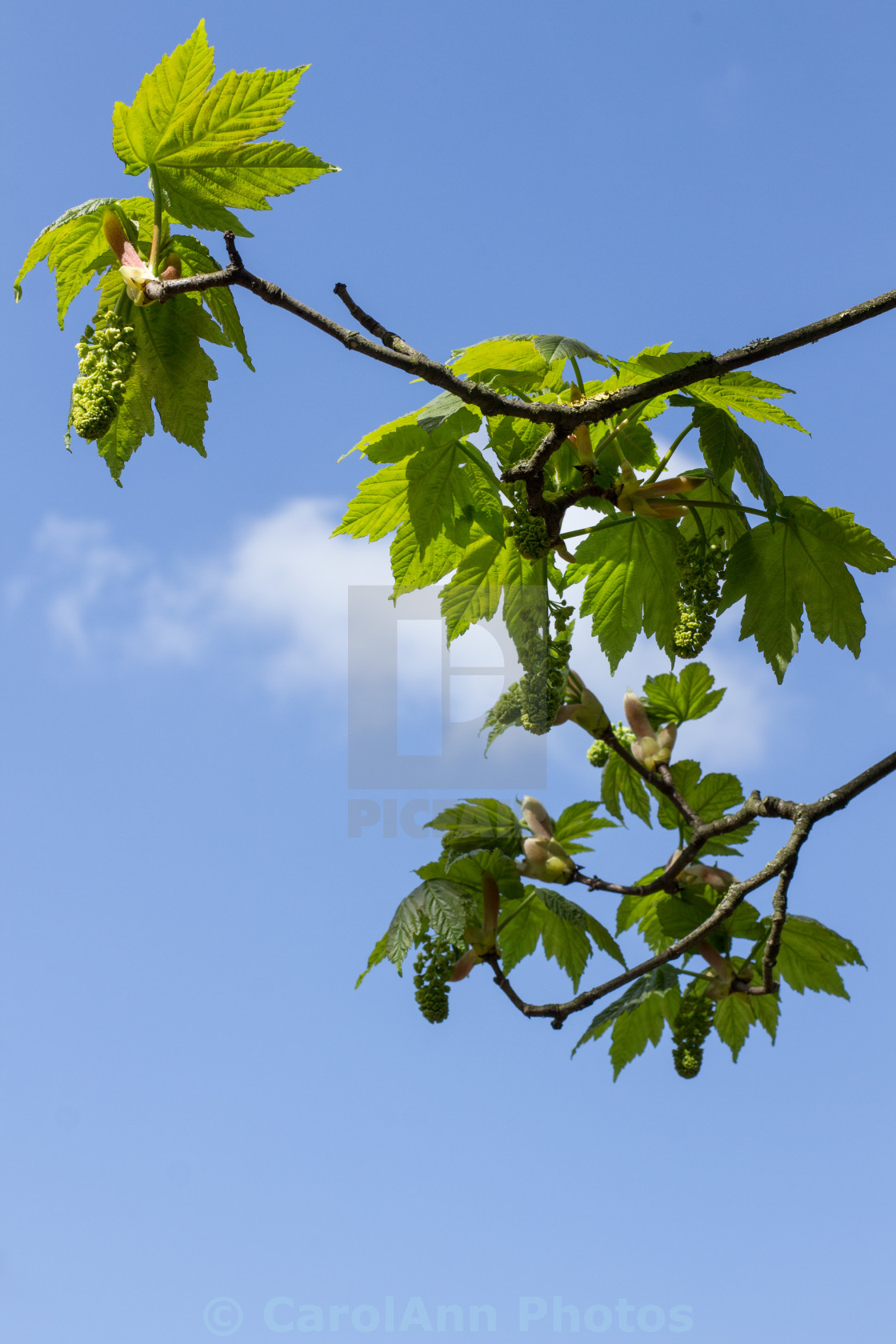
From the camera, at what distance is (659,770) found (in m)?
3.38

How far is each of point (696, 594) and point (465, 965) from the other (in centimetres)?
123

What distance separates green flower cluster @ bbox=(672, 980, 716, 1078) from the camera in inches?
118

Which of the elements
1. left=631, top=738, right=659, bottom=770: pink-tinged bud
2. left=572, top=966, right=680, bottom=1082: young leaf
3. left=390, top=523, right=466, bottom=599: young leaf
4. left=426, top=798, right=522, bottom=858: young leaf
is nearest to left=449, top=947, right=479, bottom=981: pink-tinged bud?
left=426, top=798, right=522, bottom=858: young leaf

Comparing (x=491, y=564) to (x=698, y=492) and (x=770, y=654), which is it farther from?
(x=770, y=654)

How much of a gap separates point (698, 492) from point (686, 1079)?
166 centimetres

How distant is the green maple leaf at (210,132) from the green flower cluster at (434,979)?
1745mm

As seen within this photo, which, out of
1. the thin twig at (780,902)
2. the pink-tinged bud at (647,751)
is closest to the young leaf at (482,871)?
the pink-tinged bud at (647,751)

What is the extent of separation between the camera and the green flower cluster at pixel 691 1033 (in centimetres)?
301

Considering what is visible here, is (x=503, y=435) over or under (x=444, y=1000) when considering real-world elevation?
over

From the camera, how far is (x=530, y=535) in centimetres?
219

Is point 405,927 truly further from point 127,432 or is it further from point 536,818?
point 127,432

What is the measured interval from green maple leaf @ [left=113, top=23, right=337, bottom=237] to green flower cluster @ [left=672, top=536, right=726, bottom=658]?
1.10 metres

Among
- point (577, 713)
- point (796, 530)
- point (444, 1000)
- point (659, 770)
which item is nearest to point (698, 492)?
point (796, 530)

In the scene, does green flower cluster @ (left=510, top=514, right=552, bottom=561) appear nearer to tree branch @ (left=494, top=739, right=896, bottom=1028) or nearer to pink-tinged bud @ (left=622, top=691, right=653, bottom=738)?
tree branch @ (left=494, top=739, right=896, bottom=1028)
